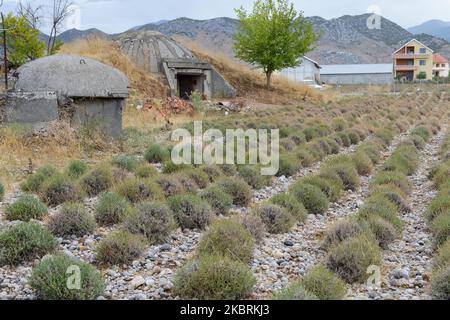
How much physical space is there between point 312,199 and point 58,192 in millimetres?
3824

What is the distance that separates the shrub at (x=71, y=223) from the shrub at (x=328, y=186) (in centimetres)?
400

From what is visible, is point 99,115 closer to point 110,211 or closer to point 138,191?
point 138,191

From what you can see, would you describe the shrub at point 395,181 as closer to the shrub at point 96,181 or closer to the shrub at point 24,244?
the shrub at point 96,181

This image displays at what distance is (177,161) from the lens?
10.5m

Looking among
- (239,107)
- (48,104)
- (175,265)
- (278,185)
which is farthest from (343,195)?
(239,107)

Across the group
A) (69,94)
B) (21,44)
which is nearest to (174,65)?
(21,44)

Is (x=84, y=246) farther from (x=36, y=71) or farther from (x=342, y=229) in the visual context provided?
(x=36, y=71)

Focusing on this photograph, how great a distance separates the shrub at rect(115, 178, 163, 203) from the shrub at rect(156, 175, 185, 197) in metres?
0.23

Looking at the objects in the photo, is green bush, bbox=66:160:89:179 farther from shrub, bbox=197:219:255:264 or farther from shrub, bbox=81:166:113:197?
shrub, bbox=197:219:255:264

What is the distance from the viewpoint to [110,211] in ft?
22.6

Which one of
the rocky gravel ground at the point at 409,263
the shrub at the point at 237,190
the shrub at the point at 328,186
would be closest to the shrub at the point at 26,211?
the shrub at the point at 237,190

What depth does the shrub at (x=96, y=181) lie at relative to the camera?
27.8 feet

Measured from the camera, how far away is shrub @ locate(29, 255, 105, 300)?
4504mm
